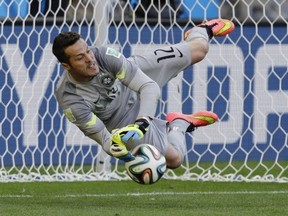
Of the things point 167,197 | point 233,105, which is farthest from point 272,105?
point 167,197

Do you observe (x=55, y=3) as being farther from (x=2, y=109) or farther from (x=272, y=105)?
(x=272, y=105)

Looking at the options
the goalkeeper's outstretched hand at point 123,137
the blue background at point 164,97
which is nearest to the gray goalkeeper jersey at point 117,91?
the goalkeeper's outstretched hand at point 123,137

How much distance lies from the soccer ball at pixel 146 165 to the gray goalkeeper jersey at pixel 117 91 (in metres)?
0.27

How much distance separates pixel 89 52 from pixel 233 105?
134 inches

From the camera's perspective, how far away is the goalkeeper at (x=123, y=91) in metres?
8.05

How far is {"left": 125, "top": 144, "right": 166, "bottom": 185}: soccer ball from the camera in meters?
7.89

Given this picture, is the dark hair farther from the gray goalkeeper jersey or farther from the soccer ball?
the soccer ball

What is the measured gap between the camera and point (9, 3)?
435 inches

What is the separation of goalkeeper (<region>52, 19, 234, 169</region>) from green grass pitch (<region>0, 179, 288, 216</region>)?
40 cm

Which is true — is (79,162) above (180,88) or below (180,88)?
below

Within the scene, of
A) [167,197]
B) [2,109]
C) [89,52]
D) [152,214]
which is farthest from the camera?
[2,109]

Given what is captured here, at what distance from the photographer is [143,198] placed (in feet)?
28.8

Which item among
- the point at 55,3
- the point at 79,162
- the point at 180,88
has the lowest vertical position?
the point at 79,162

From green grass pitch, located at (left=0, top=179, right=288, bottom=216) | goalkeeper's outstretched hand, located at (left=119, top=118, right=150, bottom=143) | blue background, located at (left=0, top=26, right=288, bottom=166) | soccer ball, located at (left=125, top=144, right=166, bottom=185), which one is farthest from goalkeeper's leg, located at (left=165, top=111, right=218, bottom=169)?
blue background, located at (left=0, top=26, right=288, bottom=166)
